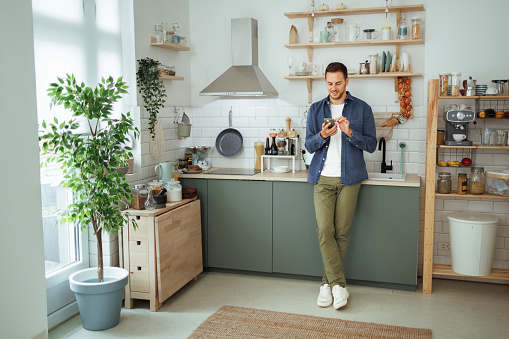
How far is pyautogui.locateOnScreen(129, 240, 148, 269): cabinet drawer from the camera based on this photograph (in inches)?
156

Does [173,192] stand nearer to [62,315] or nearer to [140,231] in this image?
[140,231]

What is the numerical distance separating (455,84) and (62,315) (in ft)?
11.8

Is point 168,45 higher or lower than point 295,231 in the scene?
higher

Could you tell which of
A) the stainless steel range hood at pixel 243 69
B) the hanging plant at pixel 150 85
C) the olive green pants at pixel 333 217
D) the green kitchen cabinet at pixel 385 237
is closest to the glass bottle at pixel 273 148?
the stainless steel range hood at pixel 243 69

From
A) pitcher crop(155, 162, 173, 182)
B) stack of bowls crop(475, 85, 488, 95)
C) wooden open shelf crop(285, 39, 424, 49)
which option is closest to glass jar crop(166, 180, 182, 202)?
pitcher crop(155, 162, 173, 182)

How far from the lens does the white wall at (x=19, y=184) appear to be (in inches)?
105

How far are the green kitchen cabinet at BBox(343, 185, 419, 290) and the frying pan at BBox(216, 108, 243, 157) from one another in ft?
4.91

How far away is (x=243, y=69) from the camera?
4969 millimetres

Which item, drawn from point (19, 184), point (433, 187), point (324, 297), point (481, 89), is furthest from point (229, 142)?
point (19, 184)

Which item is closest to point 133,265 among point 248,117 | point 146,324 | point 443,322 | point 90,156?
point 146,324

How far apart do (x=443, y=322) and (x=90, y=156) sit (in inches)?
108

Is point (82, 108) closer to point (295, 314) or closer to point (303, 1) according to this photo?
point (295, 314)

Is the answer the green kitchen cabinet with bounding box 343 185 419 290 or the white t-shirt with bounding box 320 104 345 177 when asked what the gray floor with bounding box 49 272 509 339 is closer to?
the green kitchen cabinet with bounding box 343 185 419 290

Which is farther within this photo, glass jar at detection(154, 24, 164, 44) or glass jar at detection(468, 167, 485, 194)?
glass jar at detection(154, 24, 164, 44)
